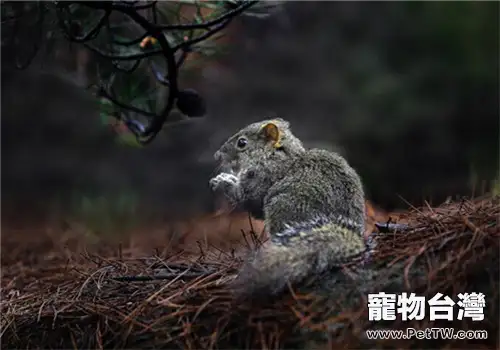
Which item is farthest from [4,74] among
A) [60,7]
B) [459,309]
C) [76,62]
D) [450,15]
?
[450,15]

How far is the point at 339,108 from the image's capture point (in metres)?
8.00

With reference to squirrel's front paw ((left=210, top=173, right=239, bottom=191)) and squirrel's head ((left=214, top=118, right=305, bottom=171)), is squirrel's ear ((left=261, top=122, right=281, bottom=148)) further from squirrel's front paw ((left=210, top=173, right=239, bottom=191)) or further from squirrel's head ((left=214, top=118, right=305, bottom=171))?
squirrel's front paw ((left=210, top=173, right=239, bottom=191))

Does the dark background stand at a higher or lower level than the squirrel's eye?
higher

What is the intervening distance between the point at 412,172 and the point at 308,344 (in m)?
5.75

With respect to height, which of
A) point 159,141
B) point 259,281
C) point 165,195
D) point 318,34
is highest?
point 318,34

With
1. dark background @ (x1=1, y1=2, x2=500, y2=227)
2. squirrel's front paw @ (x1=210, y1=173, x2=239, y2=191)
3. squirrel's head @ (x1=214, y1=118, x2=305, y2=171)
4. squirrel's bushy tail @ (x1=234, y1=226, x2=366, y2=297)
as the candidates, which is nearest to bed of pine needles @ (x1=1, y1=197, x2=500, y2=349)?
squirrel's bushy tail @ (x1=234, y1=226, x2=366, y2=297)

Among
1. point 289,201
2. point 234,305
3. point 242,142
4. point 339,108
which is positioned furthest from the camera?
point 339,108

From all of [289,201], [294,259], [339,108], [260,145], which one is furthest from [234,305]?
[339,108]

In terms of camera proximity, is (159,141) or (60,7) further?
(159,141)

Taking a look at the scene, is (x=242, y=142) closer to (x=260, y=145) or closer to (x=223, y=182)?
(x=260, y=145)

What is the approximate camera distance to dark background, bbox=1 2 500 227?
7.73m

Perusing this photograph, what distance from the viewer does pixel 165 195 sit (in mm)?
8352

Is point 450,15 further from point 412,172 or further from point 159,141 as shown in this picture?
point 159,141

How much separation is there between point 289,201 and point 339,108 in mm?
5386
